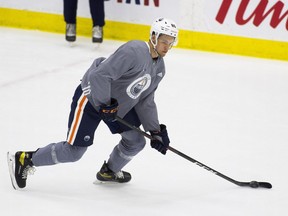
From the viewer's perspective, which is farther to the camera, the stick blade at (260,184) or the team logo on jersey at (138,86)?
the stick blade at (260,184)

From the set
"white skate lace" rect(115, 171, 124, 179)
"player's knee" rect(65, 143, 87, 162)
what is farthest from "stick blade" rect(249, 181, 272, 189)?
"player's knee" rect(65, 143, 87, 162)

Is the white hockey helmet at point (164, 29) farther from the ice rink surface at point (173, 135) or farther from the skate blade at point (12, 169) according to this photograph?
the skate blade at point (12, 169)

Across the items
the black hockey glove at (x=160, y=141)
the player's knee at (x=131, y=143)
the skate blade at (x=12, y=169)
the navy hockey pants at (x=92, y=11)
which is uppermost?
the black hockey glove at (x=160, y=141)

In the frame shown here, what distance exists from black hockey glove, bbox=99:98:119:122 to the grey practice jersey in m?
0.03

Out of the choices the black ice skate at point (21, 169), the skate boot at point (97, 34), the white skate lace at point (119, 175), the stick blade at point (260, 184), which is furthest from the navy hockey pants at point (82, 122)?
the skate boot at point (97, 34)

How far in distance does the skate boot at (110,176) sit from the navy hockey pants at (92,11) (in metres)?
2.79

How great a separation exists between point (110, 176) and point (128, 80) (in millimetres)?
595

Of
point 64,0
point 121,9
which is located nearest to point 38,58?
point 64,0

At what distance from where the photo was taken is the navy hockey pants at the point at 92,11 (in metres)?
5.45

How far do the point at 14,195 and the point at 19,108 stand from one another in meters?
1.26

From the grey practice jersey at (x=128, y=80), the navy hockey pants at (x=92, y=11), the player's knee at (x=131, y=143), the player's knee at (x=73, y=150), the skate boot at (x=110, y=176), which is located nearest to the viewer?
the grey practice jersey at (x=128, y=80)

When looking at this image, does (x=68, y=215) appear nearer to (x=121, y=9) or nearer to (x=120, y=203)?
(x=120, y=203)

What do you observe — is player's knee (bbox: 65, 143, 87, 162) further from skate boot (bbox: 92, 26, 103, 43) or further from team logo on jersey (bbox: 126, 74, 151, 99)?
skate boot (bbox: 92, 26, 103, 43)

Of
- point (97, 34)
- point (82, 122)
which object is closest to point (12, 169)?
point (82, 122)
